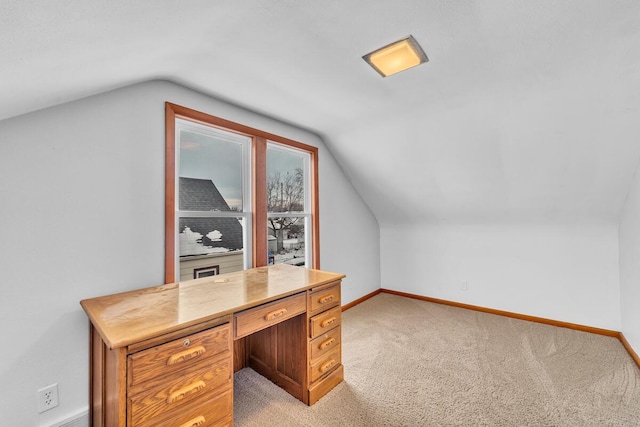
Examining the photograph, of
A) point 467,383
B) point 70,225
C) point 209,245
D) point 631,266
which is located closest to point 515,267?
point 631,266

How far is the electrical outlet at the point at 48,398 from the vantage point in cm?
142

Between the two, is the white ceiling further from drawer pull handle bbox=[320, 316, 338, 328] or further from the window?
drawer pull handle bbox=[320, 316, 338, 328]

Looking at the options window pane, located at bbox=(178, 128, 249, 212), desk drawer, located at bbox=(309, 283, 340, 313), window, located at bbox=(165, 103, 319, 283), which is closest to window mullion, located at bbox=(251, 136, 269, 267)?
window, located at bbox=(165, 103, 319, 283)

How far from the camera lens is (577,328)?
111 inches

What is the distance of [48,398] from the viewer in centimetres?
144

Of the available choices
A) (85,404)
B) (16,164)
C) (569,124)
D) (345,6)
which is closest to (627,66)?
(569,124)

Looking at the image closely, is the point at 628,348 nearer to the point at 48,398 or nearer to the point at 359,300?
the point at 359,300

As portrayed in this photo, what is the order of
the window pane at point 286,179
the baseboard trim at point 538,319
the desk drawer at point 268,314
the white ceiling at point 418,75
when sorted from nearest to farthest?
1. the white ceiling at point 418,75
2. the desk drawer at point 268,314
3. the baseboard trim at point 538,319
4. the window pane at point 286,179

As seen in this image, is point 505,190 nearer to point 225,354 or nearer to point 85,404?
point 225,354

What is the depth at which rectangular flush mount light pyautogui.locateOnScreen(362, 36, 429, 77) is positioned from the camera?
1.51 m

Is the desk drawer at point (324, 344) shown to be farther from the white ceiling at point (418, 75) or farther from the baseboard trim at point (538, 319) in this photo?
the white ceiling at point (418, 75)

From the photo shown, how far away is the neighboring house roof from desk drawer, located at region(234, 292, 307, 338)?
3.04 ft

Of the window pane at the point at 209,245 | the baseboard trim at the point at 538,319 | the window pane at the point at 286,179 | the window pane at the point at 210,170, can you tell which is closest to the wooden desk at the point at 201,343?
the window pane at the point at 209,245

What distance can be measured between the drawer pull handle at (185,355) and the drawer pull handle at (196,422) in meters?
0.29
